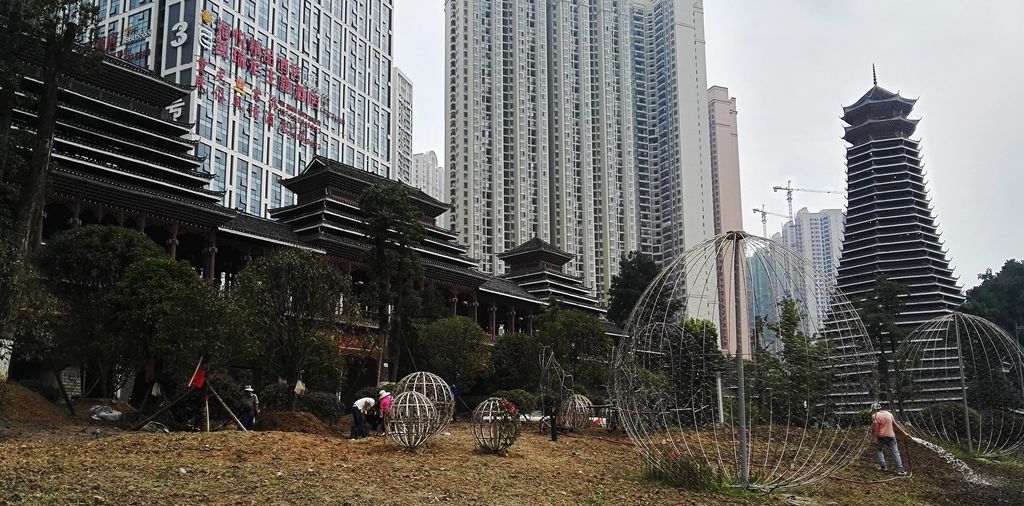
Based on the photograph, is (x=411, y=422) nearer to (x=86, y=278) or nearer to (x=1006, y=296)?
(x=86, y=278)

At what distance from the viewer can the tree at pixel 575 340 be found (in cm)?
3862

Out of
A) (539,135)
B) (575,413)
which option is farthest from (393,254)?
(539,135)

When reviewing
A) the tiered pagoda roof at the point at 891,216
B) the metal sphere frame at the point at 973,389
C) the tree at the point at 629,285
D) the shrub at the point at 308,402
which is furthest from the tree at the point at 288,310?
the tiered pagoda roof at the point at 891,216

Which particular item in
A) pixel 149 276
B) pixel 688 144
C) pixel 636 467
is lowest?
pixel 636 467

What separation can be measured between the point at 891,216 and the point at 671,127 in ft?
169

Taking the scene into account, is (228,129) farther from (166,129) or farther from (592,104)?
(592,104)

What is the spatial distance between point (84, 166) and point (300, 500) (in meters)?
31.0

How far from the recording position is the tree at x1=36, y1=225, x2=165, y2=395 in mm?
22531

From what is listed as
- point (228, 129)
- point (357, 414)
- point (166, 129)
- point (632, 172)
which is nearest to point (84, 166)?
point (166, 129)

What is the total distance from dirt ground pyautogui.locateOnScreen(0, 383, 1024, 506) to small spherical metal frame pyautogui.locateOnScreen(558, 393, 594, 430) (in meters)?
7.24

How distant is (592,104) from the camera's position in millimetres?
110375

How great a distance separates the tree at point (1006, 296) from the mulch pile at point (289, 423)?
5881 centimetres

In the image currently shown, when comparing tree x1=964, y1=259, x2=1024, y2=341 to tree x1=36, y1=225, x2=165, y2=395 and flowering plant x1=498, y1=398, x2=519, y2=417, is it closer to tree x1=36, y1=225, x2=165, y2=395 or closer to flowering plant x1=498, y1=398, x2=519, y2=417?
flowering plant x1=498, y1=398, x2=519, y2=417

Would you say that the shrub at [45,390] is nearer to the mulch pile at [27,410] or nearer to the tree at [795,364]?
the mulch pile at [27,410]
